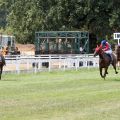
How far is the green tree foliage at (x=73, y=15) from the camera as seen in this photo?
64.9m

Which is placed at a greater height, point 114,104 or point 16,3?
point 16,3

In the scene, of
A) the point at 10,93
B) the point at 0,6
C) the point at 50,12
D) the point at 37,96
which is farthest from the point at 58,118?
the point at 0,6

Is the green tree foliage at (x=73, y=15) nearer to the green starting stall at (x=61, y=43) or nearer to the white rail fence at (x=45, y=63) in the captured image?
the green starting stall at (x=61, y=43)

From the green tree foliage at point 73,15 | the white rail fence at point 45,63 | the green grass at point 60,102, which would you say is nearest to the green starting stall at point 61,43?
the white rail fence at point 45,63

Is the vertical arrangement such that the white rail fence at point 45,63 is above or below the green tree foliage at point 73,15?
below

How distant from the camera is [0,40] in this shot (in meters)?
65.3

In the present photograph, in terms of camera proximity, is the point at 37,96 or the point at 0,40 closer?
the point at 37,96

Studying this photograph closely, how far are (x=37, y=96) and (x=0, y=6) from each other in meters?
58.5

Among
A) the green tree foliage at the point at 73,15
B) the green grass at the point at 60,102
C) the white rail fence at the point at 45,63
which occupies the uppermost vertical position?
the green tree foliage at the point at 73,15

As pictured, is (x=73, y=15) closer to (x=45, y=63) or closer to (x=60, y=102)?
(x=45, y=63)

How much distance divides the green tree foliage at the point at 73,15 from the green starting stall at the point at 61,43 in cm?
1118

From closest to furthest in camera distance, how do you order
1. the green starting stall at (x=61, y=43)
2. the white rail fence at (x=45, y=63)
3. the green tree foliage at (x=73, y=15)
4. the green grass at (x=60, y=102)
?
the green grass at (x=60, y=102) → the white rail fence at (x=45, y=63) → the green starting stall at (x=61, y=43) → the green tree foliage at (x=73, y=15)

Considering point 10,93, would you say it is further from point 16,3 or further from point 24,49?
point 24,49

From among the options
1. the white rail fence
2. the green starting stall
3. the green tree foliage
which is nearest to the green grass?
the white rail fence
